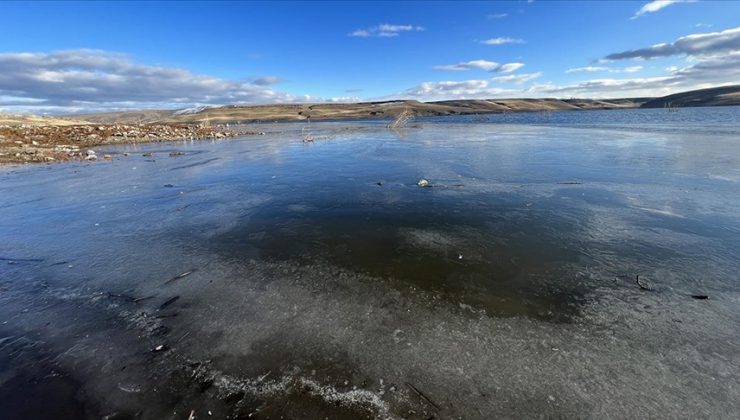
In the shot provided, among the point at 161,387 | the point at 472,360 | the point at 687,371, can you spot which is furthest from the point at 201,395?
the point at 687,371

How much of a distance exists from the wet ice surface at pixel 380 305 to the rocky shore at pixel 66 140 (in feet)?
46.2

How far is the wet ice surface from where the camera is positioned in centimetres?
323

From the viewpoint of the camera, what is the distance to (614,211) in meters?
8.00

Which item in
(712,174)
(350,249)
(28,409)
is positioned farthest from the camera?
(712,174)

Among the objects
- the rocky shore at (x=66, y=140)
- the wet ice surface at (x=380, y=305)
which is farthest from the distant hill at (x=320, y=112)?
the wet ice surface at (x=380, y=305)

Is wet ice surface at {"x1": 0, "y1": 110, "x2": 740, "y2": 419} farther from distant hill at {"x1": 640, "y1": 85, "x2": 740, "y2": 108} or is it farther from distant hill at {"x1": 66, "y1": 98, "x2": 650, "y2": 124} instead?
distant hill at {"x1": 640, "y1": 85, "x2": 740, "y2": 108}

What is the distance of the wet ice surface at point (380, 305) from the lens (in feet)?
10.6

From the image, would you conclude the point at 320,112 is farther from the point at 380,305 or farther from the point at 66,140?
the point at 380,305

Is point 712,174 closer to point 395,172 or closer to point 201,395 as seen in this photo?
point 395,172

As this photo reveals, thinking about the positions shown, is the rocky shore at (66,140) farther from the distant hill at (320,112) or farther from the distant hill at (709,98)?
the distant hill at (709,98)

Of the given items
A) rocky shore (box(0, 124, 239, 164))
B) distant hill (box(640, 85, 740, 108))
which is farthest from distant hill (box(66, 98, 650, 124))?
rocky shore (box(0, 124, 239, 164))

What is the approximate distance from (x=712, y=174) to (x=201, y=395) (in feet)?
49.4

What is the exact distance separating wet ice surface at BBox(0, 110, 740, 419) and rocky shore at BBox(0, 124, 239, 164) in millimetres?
14091

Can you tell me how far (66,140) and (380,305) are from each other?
33.0 m
